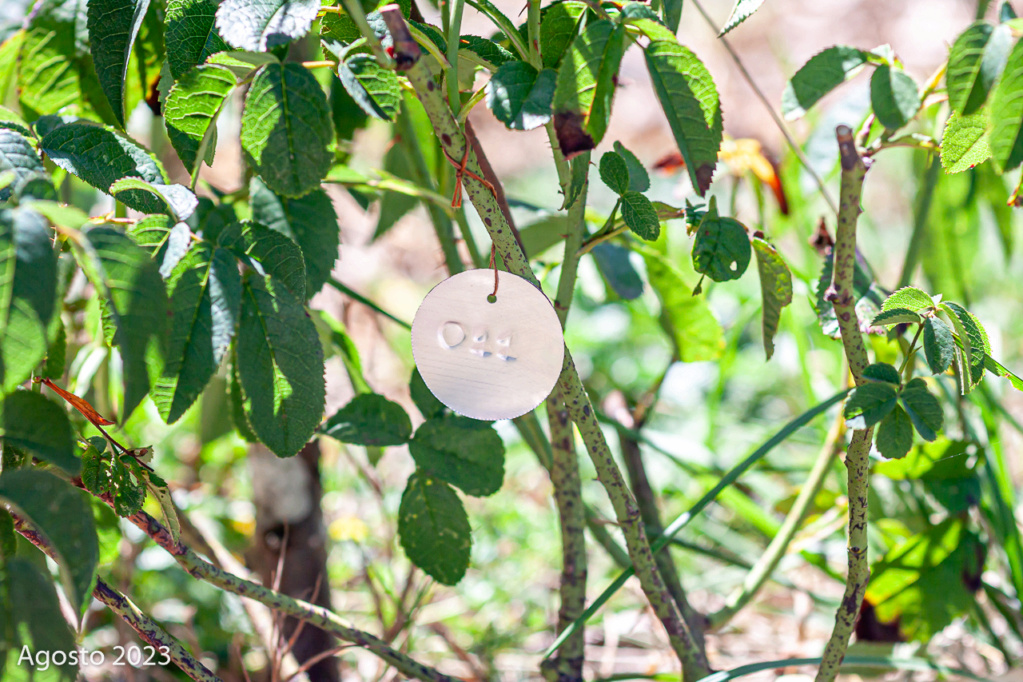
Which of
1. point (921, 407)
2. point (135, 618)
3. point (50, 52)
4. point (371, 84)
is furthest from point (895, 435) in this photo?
point (50, 52)

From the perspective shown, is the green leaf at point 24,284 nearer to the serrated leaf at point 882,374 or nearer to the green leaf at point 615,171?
the green leaf at point 615,171

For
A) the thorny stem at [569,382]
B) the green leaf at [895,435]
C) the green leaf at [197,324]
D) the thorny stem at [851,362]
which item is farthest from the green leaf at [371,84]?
the green leaf at [895,435]

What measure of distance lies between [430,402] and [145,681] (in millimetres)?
608

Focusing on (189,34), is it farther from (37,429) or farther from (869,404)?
(869,404)

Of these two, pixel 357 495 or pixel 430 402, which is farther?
pixel 357 495

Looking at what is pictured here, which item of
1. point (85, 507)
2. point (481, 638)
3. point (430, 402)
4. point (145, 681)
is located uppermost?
point (430, 402)

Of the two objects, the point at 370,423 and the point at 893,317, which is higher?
the point at 893,317

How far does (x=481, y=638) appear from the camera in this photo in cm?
108

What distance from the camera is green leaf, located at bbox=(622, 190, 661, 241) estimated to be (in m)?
0.44

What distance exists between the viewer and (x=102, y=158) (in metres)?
0.44

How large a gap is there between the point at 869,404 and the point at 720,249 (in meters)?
0.12

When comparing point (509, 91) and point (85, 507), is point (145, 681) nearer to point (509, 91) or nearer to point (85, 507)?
point (85, 507)

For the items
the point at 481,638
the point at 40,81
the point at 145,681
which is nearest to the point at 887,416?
the point at 40,81

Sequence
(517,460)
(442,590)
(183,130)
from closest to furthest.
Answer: (183,130) → (442,590) → (517,460)
